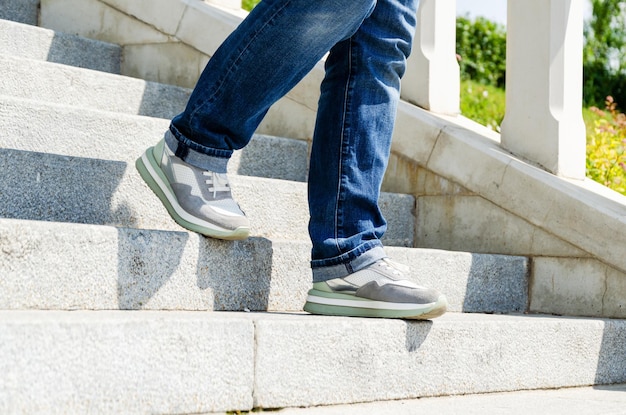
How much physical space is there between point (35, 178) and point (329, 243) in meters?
0.75

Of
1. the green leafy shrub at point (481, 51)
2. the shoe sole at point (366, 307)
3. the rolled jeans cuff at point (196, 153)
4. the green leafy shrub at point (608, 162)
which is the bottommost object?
the shoe sole at point (366, 307)

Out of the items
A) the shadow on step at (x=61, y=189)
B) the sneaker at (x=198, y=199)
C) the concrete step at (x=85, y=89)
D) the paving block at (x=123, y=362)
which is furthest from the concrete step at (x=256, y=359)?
the concrete step at (x=85, y=89)

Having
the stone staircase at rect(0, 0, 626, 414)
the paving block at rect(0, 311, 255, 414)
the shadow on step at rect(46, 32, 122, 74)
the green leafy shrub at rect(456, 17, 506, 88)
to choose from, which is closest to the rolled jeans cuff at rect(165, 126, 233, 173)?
the stone staircase at rect(0, 0, 626, 414)

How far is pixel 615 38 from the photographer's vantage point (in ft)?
34.7

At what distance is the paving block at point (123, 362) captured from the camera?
1.45 m

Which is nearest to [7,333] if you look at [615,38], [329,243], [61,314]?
[61,314]

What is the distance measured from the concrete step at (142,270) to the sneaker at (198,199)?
5 cm

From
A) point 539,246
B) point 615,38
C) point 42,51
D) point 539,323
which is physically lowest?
point 539,323

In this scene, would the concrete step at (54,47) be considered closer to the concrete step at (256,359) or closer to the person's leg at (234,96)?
the person's leg at (234,96)

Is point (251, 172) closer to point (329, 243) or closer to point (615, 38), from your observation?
point (329, 243)

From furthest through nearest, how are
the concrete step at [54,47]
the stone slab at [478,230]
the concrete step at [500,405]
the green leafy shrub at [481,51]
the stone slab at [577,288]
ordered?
the green leafy shrub at [481,51] < the concrete step at [54,47] < the stone slab at [478,230] < the stone slab at [577,288] < the concrete step at [500,405]

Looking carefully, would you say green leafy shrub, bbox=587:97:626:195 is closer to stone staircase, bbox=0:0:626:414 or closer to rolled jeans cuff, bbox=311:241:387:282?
stone staircase, bbox=0:0:626:414

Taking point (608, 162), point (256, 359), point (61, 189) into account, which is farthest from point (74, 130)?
point (608, 162)

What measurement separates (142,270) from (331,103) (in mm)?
609
